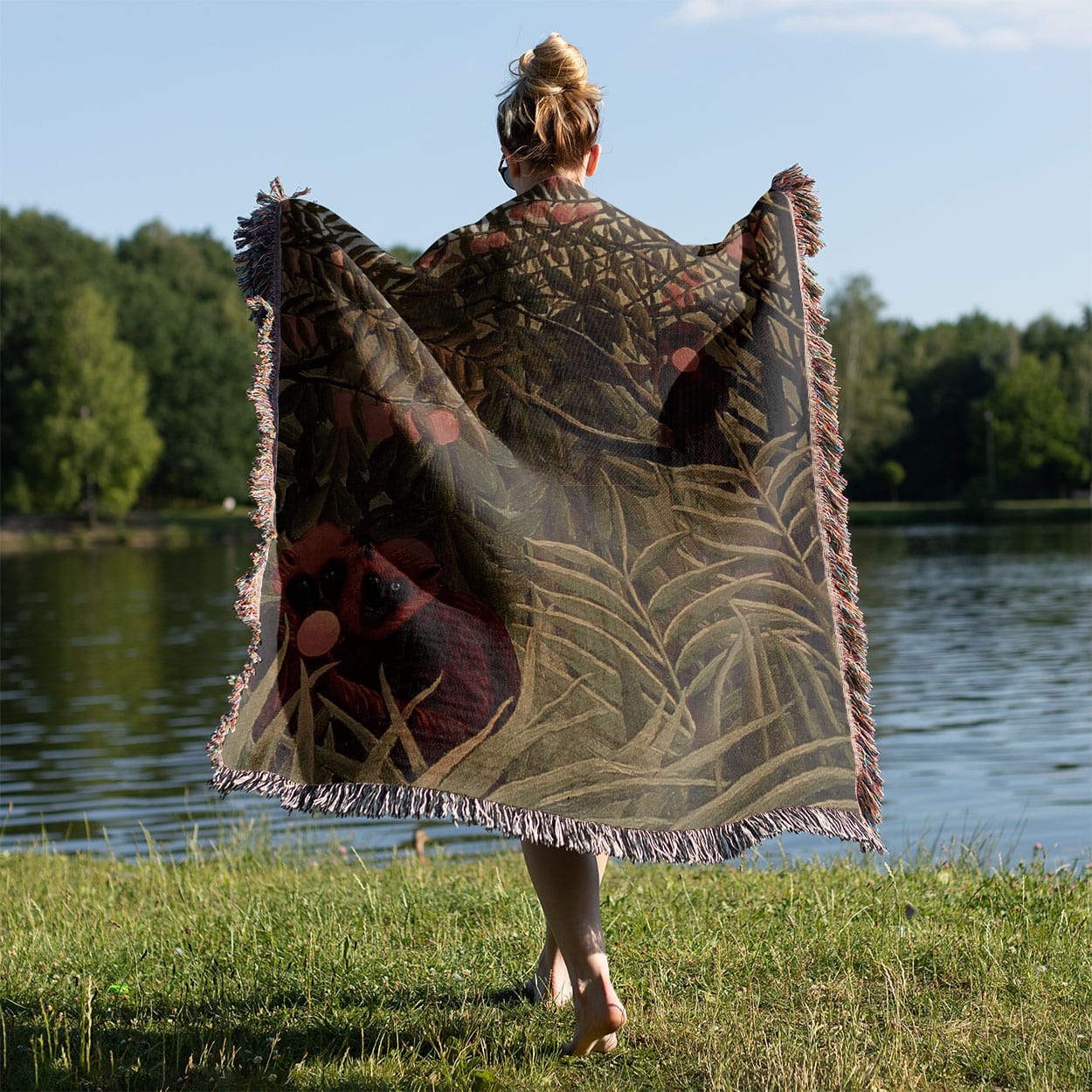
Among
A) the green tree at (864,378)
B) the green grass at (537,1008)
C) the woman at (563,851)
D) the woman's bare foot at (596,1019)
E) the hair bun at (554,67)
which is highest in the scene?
the green tree at (864,378)

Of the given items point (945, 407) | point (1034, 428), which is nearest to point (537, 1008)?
point (1034, 428)

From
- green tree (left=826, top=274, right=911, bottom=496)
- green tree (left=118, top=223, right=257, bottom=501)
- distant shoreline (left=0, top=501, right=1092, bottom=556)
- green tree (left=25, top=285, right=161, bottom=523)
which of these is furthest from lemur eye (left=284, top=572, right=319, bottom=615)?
green tree (left=826, top=274, right=911, bottom=496)

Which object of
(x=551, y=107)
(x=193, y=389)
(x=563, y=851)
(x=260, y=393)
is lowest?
(x=563, y=851)

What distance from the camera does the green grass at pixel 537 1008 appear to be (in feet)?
9.34

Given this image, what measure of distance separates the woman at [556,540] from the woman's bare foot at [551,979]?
0.74 feet

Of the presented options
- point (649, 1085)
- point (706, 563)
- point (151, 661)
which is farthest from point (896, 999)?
point (151, 661)

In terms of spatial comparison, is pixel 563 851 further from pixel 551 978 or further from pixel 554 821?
pixel 551 978

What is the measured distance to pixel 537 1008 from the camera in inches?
128

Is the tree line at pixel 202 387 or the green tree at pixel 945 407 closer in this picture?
the tree line at pixel 202 387

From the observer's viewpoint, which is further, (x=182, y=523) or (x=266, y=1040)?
(x=182, y=523)

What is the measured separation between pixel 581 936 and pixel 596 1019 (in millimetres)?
170

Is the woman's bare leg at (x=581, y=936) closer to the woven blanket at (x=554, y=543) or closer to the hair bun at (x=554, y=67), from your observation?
the woven blanket at (x=554, y=543)

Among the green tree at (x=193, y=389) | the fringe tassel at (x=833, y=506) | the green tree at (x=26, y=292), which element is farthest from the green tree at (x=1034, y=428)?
the fringe tassel at (x=833, y=506)

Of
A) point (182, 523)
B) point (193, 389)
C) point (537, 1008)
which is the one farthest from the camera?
point (193, 389)
